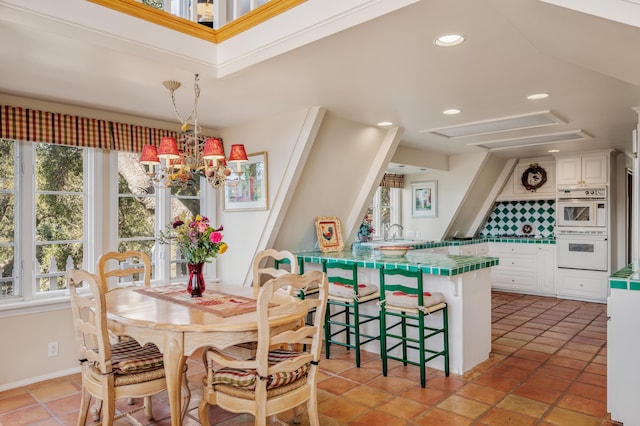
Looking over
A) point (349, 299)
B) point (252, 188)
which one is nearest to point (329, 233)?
point (252, 188)

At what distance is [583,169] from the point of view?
20.0ft

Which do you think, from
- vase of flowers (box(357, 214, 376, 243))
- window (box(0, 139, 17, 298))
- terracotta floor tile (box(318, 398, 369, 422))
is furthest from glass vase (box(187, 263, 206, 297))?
vase of flowers (box(357, 214, 376, 243))

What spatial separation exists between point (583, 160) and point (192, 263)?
5886 mm

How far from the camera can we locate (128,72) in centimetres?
275

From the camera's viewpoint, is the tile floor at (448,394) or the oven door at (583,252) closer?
the tile floor at (448,394)

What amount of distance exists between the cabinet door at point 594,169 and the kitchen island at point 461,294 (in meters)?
3.45

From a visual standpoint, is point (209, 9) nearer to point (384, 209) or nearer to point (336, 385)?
point (336, 385)

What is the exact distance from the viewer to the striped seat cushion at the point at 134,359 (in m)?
2.21

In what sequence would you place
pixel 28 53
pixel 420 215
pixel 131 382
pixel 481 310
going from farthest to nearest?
pixel 420 215 < pixel 481 310 < pixel 28 53 < pixel 131 382

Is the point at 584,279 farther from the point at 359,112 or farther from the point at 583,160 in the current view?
the point at 359,112

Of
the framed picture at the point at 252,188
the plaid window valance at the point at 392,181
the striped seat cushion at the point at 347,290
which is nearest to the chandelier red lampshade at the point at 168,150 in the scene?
the framed picture at the point at 252,188

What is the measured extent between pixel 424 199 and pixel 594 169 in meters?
2.42

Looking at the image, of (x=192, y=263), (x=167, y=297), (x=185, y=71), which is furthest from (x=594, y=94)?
(x=167, y=297)

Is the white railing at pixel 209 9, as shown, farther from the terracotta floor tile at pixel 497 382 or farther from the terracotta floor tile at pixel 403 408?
the terracotta floor tile at pixel 497 382
